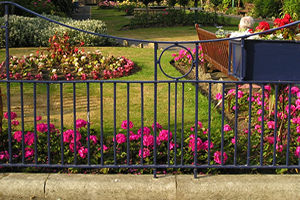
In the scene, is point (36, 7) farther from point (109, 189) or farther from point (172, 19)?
point (109, 189)

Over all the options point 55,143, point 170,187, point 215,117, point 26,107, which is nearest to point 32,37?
point 26,107

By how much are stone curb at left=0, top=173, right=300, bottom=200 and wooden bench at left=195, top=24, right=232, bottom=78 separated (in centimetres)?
383

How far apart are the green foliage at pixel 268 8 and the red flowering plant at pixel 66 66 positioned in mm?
18692

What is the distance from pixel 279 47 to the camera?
3.88 metres

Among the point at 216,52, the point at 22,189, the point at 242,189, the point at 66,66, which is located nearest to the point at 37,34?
the point at 66,66

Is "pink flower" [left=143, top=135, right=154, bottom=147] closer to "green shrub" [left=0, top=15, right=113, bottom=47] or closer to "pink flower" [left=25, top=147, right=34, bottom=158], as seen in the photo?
"pink flower" [left=25, top=147, right=34, bottom=158]

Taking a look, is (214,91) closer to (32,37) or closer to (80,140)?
(80,140)

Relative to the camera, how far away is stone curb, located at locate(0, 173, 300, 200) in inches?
147

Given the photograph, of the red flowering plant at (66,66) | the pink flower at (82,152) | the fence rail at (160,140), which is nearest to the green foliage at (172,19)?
the red flowering plant at (66,66)

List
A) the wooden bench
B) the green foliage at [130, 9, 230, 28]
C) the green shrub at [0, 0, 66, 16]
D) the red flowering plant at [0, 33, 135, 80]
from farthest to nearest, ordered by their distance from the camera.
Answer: the green foliage at [130, 9, 230, 28] < the green shrub at [0, 0, 66, 16] < the red flowering plant at [0, 33, 135, 80] < the wooden bench

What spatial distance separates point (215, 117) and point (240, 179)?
8.31 feet

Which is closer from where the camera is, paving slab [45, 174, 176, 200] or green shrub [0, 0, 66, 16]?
paving slab [45, 174, 176, 200]

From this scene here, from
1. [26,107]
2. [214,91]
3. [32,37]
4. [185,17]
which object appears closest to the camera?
[26,107]

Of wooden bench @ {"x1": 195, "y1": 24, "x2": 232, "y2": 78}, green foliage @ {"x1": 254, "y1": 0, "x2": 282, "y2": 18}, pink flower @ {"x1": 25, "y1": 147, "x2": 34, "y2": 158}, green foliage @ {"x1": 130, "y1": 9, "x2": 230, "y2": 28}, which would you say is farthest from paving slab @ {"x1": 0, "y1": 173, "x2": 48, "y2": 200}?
green foliage @ {"x1": 254, "y1": 0, "x2": 282, "y2": 18}
